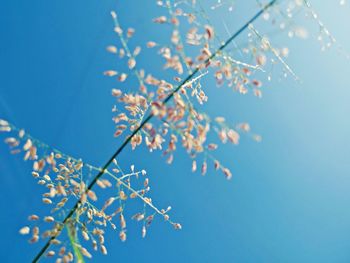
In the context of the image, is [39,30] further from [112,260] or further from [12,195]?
[112,260]

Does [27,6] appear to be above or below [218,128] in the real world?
above

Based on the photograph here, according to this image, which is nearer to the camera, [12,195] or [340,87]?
[12,195]

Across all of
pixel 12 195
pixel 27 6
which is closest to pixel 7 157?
pixel 12 195

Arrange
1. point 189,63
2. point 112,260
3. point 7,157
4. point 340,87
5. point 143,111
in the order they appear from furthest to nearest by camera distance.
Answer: point 340,87, point 112,260, point 7,157, point 143,111, point 189,63

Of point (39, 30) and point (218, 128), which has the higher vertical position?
point (39, 30)

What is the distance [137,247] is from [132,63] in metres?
2.03

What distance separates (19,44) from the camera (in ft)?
7.09

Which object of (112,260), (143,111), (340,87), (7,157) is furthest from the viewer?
(340,87)

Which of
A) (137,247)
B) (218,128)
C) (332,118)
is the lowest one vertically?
(218,128)

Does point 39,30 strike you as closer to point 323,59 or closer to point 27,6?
point 27,6

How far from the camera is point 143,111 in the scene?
2.38ft

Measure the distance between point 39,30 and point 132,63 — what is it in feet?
5.58

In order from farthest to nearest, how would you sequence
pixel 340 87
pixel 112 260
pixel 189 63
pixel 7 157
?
1. pixel 340 87
2. pixel 112 260
3. pixel 7 157
4. pixel 189 63

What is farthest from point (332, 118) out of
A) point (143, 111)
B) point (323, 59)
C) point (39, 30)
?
point (143, 111)
